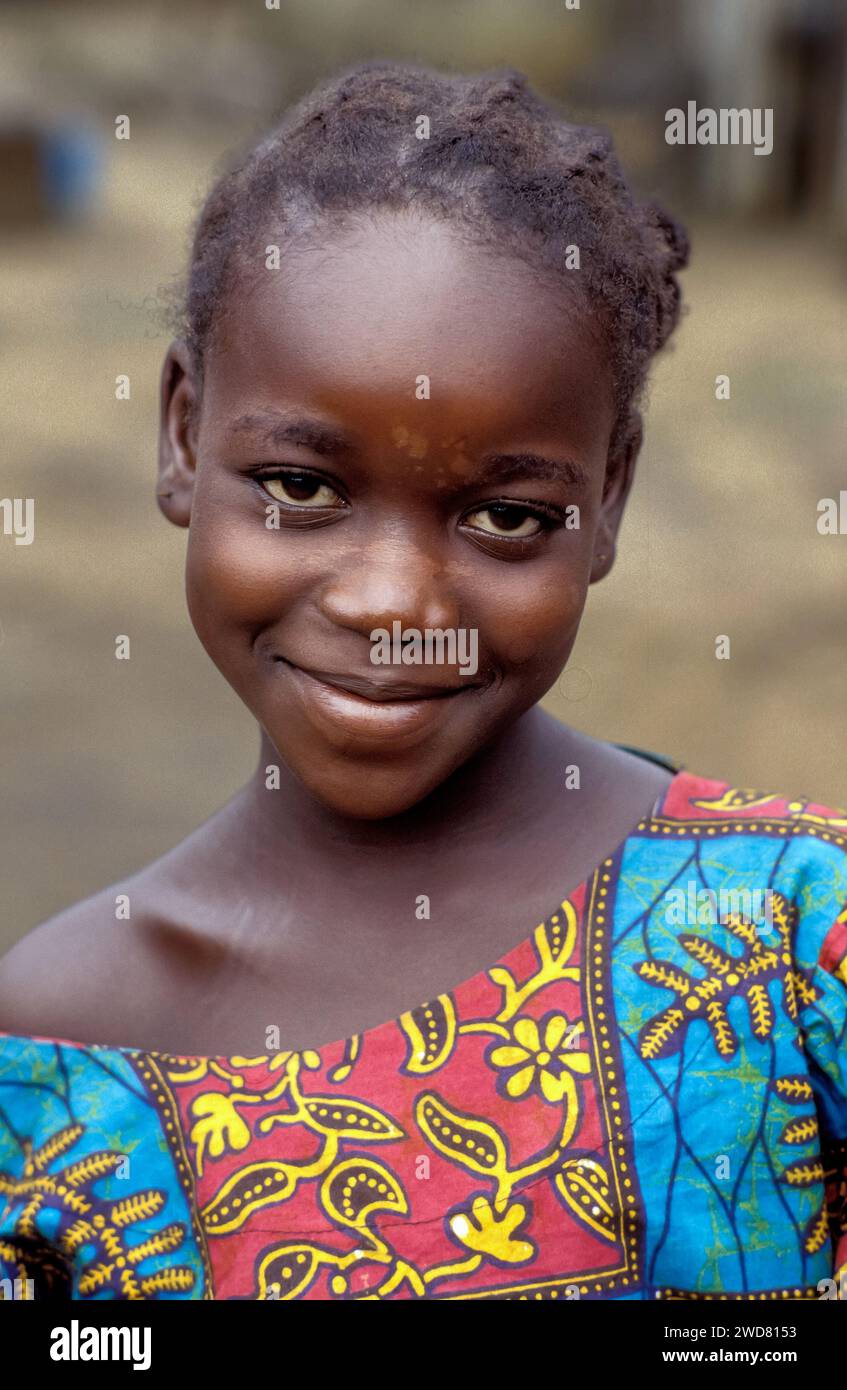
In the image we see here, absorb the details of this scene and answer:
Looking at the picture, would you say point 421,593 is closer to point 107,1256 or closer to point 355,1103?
point 355,1103

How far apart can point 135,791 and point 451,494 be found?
358 cm

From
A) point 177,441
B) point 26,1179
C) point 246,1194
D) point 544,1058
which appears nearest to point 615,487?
point 177,441

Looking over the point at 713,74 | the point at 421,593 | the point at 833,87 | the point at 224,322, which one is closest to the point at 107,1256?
the point at 421,593

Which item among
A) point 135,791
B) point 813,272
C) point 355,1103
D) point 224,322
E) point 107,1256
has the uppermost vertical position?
point 813,272

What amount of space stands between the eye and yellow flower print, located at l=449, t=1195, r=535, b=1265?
65 cm

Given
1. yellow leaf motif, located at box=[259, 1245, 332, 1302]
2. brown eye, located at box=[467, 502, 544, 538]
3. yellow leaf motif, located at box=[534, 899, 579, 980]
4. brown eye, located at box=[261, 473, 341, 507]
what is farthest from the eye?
yellow leaf motif, located at box=[259, 1245, 332, 1302]

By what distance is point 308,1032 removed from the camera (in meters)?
1.68

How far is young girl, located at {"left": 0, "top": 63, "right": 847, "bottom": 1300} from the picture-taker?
1.48 m

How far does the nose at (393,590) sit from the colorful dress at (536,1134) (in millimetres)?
375

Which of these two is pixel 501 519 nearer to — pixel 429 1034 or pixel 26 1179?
pixel 429 1034

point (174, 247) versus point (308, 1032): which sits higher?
point (174, 247)

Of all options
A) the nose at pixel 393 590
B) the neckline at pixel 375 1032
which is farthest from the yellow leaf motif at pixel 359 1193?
the nose at pixel 393 590

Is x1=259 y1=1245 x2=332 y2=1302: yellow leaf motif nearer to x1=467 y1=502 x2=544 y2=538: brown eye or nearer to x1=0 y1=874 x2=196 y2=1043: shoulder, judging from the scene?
x1=0 y1=874 x2=196 y2=1043: shoulder

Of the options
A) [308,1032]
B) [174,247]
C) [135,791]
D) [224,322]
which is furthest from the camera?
[174,247]
